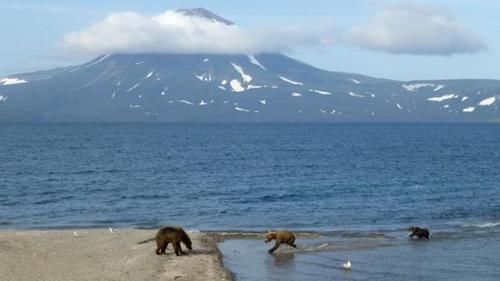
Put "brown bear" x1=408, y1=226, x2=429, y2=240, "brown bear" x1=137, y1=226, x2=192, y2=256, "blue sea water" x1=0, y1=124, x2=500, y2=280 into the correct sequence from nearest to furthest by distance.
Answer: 1. "brown bear" x1=137, y1=226, x2=192, y2=256
2. "blue sea water" x1=0, y1=124, x2=500, y2=280
3. "brown bear" x1=408, y1=226, x2=429, y2=240

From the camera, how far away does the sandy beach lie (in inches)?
917

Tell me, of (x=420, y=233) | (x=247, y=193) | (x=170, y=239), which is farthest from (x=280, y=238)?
(x=247, y=193)

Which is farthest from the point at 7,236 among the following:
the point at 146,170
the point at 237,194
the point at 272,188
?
the point at 146,170

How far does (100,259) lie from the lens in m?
27.0

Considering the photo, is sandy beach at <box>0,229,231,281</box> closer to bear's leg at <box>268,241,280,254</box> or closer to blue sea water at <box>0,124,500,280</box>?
blue sea water at <box>0,124,500,280</box>

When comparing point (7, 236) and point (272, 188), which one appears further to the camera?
point (272, 188)

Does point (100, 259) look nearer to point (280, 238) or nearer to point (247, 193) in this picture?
point (280, 238)

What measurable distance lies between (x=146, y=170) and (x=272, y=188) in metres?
20.5

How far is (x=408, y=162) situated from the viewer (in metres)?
91.6

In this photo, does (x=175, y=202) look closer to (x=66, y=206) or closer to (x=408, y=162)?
(x=66, y=206)

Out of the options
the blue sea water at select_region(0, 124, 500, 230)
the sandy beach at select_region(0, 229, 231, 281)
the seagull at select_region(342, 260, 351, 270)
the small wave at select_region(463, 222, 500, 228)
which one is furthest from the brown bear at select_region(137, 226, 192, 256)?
the small wave at select_region(463, 222, 500, 228)

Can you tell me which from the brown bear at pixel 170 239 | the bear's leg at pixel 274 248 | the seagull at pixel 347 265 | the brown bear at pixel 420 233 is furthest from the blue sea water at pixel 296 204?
the brown bear at pixel 170 239

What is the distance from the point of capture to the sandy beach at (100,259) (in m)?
23.3

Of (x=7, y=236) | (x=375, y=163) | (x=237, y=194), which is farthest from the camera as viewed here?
(x=375, y=163)
